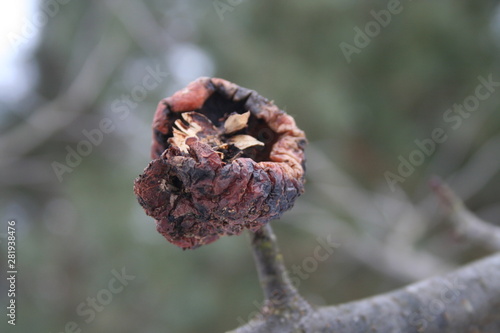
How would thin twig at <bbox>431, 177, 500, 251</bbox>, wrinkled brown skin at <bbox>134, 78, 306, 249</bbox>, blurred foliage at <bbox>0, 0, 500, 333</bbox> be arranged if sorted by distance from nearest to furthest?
wrinkled brown skin at <bbox>134, 78, 306, 249</bbox> < thin twig at <bbox>431, 177, 500, 251</bbox> < blurred foliage at <bbox>0, 0, 500, 333</bbox>

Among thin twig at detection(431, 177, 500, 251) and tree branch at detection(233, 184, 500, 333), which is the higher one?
thin twig at detection(431, 177, 500, 251)

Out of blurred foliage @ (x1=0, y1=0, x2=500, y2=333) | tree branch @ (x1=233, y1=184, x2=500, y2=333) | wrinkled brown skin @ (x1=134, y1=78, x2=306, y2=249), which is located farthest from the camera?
blurred foliage @ (x1=0, y1=0, x2=500, y2=333)

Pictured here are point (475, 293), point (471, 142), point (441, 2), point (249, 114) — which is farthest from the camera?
point (471, 142)

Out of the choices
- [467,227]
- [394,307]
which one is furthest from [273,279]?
[467,227]

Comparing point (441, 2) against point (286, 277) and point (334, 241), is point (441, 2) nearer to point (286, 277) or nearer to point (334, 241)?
point (334, 241)

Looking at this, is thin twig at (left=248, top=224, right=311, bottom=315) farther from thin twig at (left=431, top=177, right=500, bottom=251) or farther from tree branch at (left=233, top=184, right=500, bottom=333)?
thin twig at (left=431, top=177, right=500, bottom=251)

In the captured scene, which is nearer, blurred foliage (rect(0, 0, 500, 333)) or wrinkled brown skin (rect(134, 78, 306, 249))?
wrinkled brown skin (rect(134, 78, 306, 249))

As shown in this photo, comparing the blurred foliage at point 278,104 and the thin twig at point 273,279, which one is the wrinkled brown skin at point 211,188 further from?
the blurred foliage at point 278,104

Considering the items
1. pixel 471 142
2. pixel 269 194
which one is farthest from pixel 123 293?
pixel 269 194

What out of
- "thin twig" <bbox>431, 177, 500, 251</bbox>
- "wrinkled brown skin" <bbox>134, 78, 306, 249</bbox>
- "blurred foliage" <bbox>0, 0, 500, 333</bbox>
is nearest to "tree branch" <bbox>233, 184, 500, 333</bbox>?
"wrinkled brown skin" <bbox>134, 78, 306, 249</bbox>
